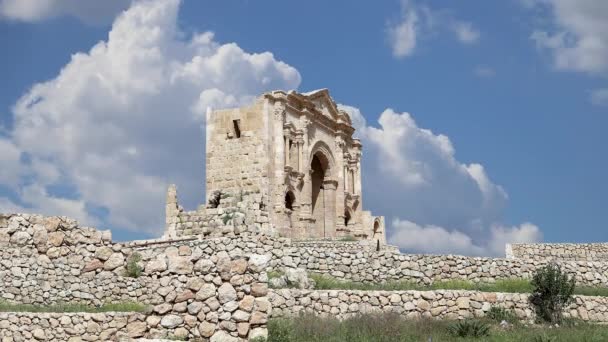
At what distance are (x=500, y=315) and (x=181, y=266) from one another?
→ 356 inches

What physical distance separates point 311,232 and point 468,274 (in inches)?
541

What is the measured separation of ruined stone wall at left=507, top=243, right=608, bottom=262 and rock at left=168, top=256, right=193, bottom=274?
790 inches

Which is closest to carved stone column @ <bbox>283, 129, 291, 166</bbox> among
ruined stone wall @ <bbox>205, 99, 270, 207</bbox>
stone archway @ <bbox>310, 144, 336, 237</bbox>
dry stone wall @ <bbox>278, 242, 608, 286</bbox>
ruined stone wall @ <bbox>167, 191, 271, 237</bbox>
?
ruined stone wall @ <bbox>205, 99, 270, 207</bbox>

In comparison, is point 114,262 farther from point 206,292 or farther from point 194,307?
point 206,292

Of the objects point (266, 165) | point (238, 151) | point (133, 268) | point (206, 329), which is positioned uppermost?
point (238, 151)

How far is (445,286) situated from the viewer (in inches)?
786

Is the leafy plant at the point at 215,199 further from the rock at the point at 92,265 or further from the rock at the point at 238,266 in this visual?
the rock at the point at 238,266

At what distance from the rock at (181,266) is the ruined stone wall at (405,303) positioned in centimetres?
530

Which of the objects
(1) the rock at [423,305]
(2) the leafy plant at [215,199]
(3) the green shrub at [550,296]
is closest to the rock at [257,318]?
(1) the rock at [423,305]

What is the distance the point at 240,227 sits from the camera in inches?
1113

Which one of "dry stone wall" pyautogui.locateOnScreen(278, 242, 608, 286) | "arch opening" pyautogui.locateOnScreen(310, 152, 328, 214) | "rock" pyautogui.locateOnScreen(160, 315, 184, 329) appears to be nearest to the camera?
"rock" pyautogui.locateOnScreen(160, 315, 184, 329)

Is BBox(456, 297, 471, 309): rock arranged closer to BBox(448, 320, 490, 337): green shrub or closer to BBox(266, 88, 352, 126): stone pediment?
BBox(448, 320, 490, 337): green shrub

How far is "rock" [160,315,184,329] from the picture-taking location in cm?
1165

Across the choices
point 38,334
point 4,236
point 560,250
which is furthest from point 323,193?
point 38,334
